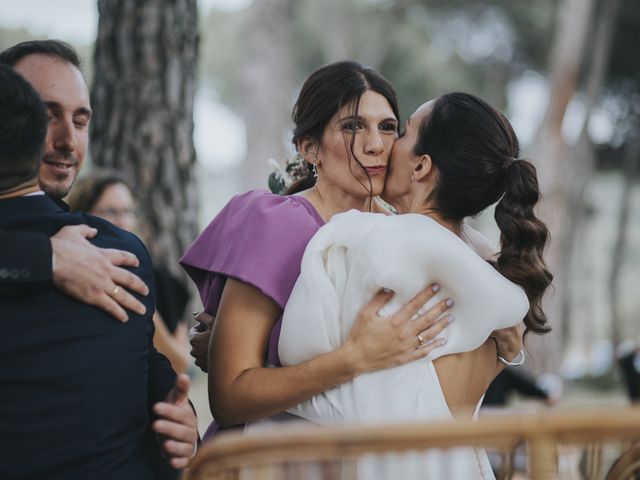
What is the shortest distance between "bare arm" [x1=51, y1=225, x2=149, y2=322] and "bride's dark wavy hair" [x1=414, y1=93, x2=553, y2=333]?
0.90 m

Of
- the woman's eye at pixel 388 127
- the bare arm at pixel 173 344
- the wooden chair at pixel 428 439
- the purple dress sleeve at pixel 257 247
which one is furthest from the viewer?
the bare arm at pixel 173 344

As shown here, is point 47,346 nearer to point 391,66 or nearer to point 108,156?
point 108,156

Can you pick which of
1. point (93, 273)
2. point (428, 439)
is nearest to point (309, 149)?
point (93, 273)

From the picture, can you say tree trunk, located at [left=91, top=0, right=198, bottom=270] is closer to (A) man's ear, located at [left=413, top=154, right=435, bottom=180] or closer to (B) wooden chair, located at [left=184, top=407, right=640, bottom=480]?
(A) man's ear, located at [left=413, top=154, right=435, bottom=180]

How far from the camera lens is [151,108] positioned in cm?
501

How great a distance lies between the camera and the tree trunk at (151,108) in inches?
193

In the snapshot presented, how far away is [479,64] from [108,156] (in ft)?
66.0

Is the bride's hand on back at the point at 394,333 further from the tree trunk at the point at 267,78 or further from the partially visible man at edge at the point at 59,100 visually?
the tree trunk at the point at 267,78

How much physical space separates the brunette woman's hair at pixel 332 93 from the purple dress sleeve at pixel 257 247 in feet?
0.80

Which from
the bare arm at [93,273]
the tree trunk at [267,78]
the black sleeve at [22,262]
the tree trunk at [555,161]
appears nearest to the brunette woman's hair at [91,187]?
the bare arm at [93,273]

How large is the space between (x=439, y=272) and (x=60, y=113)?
1198 mm

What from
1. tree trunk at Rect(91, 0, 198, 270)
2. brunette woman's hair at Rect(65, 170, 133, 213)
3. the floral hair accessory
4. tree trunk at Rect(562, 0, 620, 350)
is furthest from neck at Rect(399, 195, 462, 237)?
tree trunk at Rect(562, 0, 620, 350)

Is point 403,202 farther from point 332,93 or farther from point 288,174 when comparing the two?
point 288,174

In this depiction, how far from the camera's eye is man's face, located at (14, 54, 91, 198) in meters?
2.62
